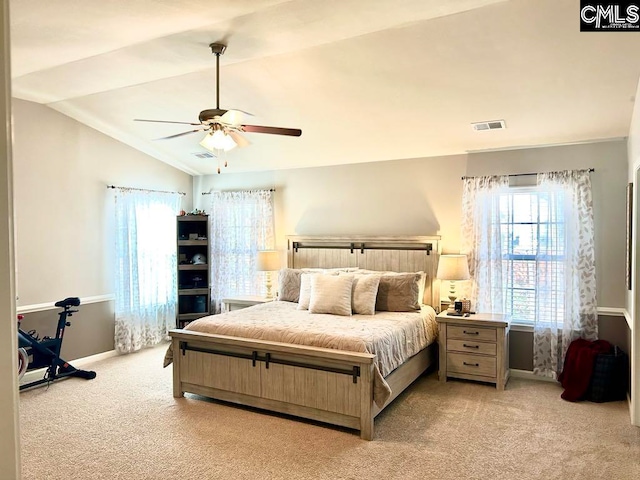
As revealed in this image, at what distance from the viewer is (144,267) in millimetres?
6199

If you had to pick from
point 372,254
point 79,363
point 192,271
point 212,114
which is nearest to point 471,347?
point 372,254

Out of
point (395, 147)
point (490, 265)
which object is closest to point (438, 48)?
point (395, 147)

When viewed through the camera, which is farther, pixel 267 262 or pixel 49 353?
pixel 267 262

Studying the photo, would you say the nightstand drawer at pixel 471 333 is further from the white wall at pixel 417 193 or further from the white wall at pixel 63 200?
the white wall at pixel 63 200

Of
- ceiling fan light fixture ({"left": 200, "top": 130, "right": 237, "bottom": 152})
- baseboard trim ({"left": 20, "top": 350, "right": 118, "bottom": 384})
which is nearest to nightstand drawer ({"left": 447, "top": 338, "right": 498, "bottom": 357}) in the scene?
ceiling fan light fixture ({"left": 200, "top": 130, "right": 237, "bottom": 152})

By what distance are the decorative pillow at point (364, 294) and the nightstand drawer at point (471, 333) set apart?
0.82m

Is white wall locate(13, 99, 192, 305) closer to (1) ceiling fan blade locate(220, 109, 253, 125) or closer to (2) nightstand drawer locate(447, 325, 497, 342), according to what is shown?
(1) ceiling fan blade locate(220, 109, 253, 125)

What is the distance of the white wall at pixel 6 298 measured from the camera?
0.82 m

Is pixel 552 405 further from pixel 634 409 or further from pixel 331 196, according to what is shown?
pixel 331 196

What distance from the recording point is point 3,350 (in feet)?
2.68

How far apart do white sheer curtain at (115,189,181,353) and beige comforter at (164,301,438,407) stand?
6.06ft

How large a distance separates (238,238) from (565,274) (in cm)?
421

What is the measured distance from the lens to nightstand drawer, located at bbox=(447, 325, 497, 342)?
4633 millimetres

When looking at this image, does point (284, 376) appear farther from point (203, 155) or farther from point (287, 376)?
point (203, 155)
